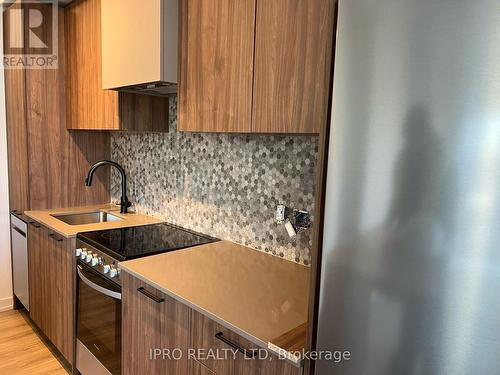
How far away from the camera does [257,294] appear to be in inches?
54.1

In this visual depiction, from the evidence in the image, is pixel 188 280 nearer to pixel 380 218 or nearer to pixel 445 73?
pixel 380 218

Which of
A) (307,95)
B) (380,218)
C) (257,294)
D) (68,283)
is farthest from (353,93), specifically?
(68,283)

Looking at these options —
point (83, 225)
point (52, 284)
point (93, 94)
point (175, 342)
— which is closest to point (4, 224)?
point (52, 284)

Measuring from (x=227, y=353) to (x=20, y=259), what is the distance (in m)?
2.36

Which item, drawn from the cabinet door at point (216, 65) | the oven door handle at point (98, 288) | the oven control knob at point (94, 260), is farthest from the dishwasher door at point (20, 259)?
the cabinet door at point (216, 65)

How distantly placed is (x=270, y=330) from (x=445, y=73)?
2.75 feet

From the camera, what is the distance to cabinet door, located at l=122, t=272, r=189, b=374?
135 centimetres

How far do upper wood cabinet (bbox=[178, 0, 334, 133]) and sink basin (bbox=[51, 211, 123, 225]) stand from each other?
1.37 meters

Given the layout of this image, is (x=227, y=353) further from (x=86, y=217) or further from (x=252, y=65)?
(x=86, y=217)

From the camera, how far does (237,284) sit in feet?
4.78

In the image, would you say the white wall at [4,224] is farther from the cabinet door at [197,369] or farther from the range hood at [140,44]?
the cabinet door at [197,369]

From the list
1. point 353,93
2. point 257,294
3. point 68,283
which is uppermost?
point 353,93

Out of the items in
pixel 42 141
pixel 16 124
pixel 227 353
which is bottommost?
pixel 227 353

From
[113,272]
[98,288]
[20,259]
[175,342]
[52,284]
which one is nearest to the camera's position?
[175,342]
